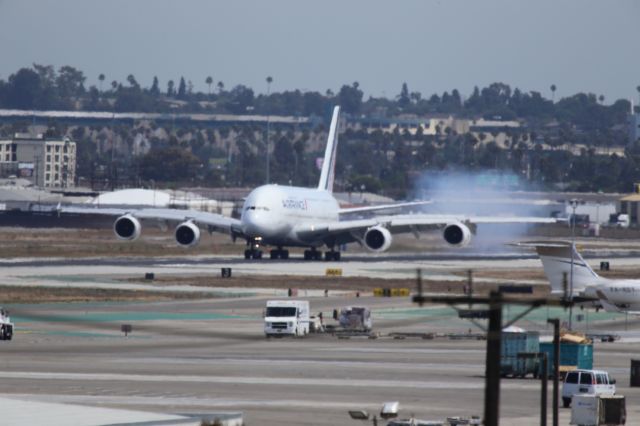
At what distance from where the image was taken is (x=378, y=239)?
13412cm

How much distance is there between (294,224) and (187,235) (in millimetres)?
9284

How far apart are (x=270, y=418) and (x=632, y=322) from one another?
46097 millimetres

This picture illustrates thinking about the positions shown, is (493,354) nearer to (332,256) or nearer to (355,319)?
(355,319)

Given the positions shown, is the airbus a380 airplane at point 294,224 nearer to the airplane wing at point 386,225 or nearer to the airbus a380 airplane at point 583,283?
the airplane wing at point 386,225

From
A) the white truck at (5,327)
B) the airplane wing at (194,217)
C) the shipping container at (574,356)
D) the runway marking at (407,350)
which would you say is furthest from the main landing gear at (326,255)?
the shipping container at (574,356)

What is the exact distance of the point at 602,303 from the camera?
8331 centimetres

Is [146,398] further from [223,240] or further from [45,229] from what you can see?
[45,229]

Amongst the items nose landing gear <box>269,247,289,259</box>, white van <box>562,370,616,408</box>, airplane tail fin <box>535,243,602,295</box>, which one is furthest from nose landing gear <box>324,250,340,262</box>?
white van <box>562,370,616,408</box>

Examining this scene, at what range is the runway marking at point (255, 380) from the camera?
2297 inches

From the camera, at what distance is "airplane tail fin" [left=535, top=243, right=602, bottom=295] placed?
266ft

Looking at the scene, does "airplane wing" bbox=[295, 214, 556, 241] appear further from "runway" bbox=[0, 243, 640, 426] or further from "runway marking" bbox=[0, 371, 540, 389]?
"runway marking" bbox=[0, 371, 540, 389]

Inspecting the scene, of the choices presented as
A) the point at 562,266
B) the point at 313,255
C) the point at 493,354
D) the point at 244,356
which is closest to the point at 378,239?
the point at 313,255

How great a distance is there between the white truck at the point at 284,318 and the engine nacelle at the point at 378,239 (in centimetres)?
5219

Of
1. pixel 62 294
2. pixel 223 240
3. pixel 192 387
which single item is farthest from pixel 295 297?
pixel 223 240
